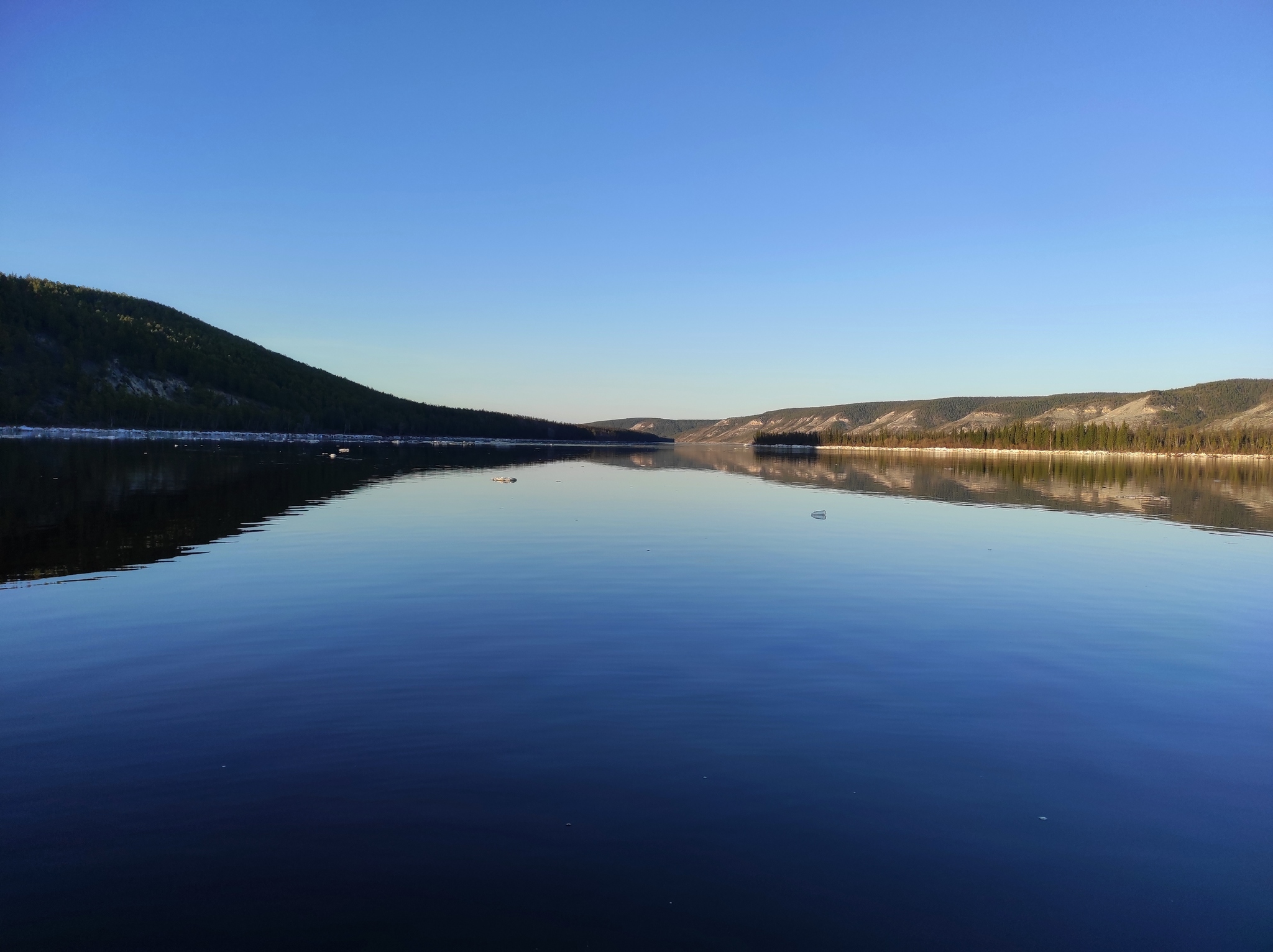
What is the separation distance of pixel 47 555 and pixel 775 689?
26.7 metres

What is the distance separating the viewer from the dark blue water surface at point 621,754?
26.3ft

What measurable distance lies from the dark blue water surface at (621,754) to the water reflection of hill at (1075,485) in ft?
105

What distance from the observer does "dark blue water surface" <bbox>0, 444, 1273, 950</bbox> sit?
802 cm

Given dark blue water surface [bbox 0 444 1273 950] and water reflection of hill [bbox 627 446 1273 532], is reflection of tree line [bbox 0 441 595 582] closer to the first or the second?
dark blue water surface [bbox 0 444 1273 950]

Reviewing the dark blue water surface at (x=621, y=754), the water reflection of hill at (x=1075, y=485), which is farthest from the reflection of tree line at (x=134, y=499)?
the water reflection of hill at (x=1075, y=485)

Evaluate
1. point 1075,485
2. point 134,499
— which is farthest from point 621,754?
point 1075,485

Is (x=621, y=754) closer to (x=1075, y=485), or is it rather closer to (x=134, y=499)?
(x=134, y=499)

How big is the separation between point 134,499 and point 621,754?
4459 cm

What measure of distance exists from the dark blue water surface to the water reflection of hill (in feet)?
105

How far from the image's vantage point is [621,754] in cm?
1178

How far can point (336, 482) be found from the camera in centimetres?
6700

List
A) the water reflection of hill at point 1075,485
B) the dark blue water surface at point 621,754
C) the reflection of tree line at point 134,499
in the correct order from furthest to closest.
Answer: the water reflection of hill at point 1075,485 < the reflection of tree line at point 134,499 < the dark blue water surface at point 621,754

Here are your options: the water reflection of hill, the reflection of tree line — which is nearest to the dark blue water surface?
the reflection of tree line

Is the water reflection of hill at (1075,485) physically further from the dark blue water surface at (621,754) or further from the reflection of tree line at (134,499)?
the reflection of tree line at (134,499)
